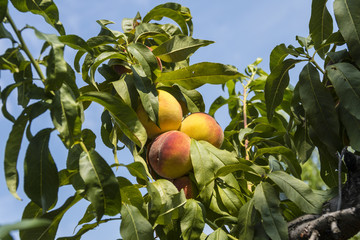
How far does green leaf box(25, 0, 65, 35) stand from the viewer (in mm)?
1047

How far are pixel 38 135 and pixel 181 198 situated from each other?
0.35m

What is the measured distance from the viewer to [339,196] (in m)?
1.02

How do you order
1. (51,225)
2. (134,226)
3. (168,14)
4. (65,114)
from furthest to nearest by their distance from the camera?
(168,14)
(51,225)
(134,226)
(65,114)

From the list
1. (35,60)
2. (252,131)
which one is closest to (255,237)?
(252,131)

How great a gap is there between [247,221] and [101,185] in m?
0.37

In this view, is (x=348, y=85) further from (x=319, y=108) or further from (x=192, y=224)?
(x=192, y=224)

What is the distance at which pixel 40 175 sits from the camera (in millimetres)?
847

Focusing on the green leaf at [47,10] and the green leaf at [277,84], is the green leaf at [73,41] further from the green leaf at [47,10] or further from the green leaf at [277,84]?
the green leaf at [277,84]

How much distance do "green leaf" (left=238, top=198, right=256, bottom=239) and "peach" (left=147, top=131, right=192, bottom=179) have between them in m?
0.20

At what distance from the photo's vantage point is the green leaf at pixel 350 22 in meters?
1.09

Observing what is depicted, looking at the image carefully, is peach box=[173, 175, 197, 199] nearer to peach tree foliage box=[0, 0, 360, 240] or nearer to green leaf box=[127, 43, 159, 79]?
peach tree foliage box=[0, 0, 360, 240]

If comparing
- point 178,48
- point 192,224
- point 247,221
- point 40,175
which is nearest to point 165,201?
point 192,224

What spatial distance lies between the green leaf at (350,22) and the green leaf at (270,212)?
0.39 m

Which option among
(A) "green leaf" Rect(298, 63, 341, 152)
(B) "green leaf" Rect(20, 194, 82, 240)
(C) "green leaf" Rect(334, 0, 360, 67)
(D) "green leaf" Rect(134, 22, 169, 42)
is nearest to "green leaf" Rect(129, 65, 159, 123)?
(D) "green leaf" Rect(134, 22, 169, 42)
